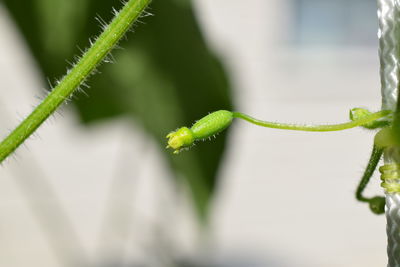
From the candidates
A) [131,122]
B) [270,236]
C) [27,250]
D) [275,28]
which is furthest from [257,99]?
[131,122]

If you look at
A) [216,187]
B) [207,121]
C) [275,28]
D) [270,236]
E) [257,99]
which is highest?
[275,28]

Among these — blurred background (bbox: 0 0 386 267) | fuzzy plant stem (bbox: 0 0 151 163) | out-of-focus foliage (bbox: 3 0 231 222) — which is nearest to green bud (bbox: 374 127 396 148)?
fuzzy plant stem (bbox: 0 0 151 163)

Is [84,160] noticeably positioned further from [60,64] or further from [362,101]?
[60,64]

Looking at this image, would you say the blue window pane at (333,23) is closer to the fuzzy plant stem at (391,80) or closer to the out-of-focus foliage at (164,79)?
the out-of-focus foliage at (164,79)

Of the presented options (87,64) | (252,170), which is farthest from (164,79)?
(252,170)

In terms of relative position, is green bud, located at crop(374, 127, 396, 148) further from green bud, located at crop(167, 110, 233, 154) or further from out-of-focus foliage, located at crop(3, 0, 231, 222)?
out-of-focus foliage, located at crop(3, 0, 231, 222)

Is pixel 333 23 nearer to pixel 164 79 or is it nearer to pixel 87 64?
pixel 164 79
